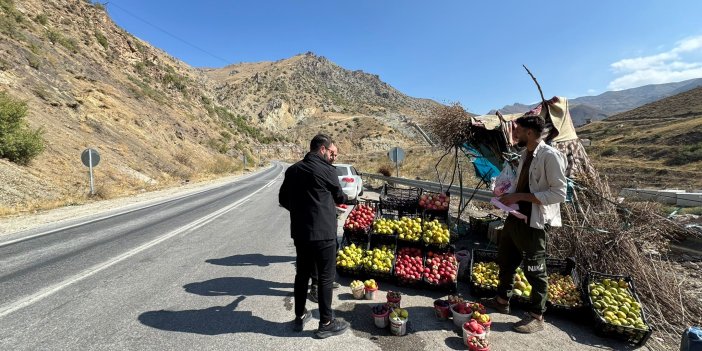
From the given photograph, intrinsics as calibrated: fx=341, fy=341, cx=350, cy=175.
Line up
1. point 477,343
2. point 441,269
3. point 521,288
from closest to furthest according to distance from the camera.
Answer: point 477,343
point 521,288
point 441,269

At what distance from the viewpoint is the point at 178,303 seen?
4500 mm

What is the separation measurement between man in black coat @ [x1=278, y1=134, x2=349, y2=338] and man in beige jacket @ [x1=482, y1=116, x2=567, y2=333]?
6.93ft

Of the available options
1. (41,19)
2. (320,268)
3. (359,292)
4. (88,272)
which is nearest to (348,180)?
(359,292)

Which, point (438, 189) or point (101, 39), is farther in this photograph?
point (101, 39)

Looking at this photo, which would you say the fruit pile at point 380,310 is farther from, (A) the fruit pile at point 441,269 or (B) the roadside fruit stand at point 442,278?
(A) the fruit pile at point 441,269

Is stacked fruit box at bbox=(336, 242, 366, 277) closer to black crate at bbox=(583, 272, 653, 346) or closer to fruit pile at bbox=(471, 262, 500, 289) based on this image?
fruit pile at bbox=(471, 262, 500, 289)

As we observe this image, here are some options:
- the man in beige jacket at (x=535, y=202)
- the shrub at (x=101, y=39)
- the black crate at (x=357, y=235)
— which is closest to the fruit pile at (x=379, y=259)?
the black crate at (x=357, y=235)

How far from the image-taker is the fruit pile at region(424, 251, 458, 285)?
5.02 metres

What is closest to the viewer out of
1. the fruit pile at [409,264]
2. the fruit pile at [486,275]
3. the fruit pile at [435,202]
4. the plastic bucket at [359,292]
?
the plastic bucket at [359,292]

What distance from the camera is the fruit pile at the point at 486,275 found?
489 centimetres

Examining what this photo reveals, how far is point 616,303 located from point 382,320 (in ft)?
9.20

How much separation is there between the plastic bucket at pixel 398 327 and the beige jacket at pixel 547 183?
1.85m

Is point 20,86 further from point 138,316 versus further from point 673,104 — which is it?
point 673,104

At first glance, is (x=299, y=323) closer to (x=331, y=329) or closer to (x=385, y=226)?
(x=331, y=329)
